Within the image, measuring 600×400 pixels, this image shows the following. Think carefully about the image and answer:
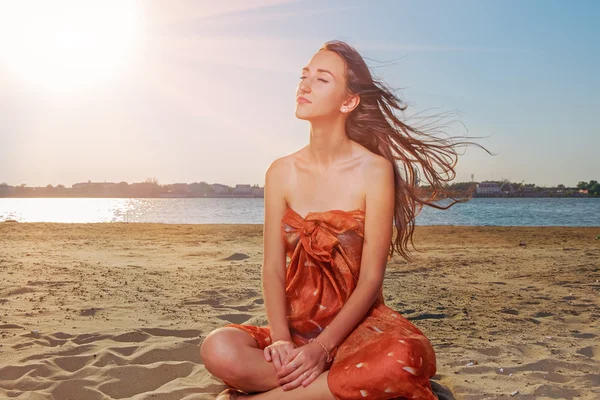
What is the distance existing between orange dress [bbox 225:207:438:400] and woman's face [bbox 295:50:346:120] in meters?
0.57

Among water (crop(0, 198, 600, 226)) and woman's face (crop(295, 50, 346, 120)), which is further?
water (crop(0, 198, 600, 226))

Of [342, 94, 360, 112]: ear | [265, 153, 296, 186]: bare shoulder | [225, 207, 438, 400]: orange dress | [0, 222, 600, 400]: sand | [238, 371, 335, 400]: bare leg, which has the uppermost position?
[342, 94, 360, 112]: ear

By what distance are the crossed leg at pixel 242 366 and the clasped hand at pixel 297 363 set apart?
0.04m

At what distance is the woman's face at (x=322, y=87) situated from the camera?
3014 millimetres

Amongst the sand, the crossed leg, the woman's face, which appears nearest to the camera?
the crossed leg

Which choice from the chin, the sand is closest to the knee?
the sand

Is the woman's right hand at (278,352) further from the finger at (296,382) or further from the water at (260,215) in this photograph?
the water at (260,215)

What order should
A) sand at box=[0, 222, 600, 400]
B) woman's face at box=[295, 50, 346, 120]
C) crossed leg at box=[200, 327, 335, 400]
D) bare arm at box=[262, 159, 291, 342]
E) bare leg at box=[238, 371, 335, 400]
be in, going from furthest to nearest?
sand at box=[0, 222, 600, 400], woman's face at box=[295, 50, 346, 120], bare arm at box=[262, 159, 291, 342], crossed leg at box=[200, 327, 335, 400], bare leg at box=[238, 371, 335, 400]

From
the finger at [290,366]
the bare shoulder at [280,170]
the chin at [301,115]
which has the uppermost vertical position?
the chin at [301,115]

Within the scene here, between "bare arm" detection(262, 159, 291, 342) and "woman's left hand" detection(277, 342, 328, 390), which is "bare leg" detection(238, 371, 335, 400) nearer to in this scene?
"woman's left hand" detection(277, 342, 328, 390)

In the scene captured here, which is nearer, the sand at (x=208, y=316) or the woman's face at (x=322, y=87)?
the woman's face at (x=322, y=87)

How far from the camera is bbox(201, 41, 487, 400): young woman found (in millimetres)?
Answer: 2594

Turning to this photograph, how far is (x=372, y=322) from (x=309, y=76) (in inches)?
55.9

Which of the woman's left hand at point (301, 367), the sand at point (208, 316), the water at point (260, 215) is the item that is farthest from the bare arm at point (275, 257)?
the water at point (260, 215)
